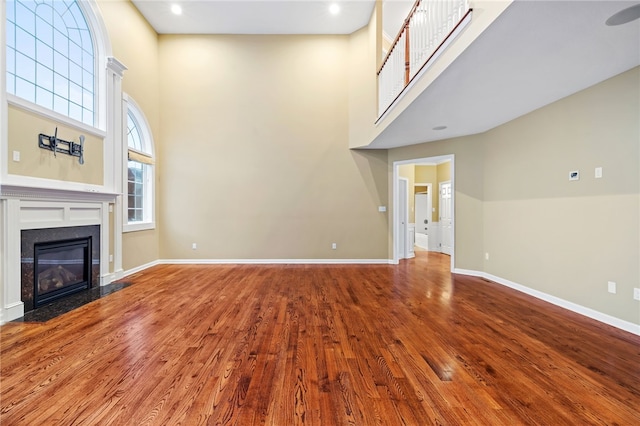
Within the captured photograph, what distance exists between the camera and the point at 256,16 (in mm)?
5375

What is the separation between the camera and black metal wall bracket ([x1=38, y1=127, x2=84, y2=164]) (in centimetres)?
325

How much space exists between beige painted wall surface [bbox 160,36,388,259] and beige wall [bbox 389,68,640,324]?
1954mm

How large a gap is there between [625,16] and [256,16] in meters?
5.59

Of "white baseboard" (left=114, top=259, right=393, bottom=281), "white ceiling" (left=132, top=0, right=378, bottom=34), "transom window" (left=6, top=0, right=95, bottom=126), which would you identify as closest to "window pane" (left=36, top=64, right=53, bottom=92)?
"transom window" (left=6, top=0, right=95, bottom=126)

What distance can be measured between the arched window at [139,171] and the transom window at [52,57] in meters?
A: 0.91

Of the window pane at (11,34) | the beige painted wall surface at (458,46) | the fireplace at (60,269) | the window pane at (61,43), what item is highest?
the window pane at (61,43)

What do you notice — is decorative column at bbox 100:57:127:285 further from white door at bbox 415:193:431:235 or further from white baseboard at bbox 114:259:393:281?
white door at bbox 415:193:431:235

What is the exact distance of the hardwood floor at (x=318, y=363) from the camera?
1.54 metres

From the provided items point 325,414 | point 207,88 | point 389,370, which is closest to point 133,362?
point 325,414

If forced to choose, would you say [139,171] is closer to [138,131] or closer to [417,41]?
[138,131]

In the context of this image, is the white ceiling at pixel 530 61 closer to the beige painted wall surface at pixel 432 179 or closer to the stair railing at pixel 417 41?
the stair railing at pixel 417 41

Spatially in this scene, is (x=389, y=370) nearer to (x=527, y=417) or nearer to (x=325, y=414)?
(x=325, y=414)

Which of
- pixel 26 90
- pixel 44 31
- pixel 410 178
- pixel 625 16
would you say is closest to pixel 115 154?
pixel 26 90

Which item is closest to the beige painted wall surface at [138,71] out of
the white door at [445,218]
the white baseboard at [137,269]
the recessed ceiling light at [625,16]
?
the white baseboard at [137,269]
